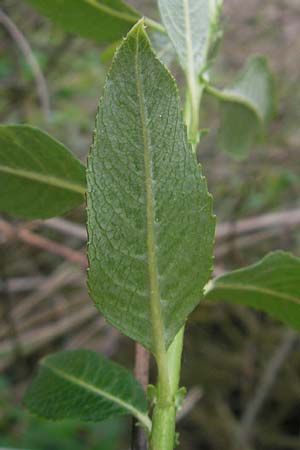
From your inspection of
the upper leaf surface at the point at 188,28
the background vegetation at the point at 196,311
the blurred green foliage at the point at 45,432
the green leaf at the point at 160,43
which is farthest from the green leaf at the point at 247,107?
the blurred green foliage at the point at 45,432

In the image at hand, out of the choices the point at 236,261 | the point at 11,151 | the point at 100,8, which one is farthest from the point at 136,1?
the point at 11,151

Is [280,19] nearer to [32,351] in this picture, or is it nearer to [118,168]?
[32,351]

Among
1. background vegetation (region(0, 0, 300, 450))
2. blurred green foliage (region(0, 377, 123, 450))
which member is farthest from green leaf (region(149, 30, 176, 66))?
blurred green foliage (region(0, 377, 123, 450))

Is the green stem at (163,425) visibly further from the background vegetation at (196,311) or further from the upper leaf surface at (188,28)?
the background vegetation at (196,311)

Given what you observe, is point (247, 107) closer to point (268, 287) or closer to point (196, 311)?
point (268, 287)

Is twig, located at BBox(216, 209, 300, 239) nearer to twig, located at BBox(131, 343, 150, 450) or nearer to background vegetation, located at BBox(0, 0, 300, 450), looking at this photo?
background vegetation, located at BBox(0, 0, 300, 450)

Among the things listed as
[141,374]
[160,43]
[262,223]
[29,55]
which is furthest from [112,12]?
[262,223]

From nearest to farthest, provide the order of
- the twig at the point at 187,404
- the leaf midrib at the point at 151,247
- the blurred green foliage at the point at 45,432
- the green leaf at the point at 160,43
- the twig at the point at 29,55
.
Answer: the leaf midrib at the point at 151,247, the green leaf at the point at 160,43, the twig at the point at 187,404, the twig at the point at 29,55, the blurred green foliage at the point at 45,432
